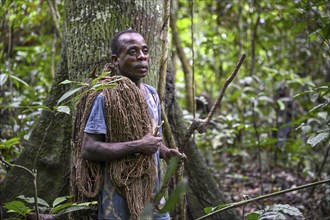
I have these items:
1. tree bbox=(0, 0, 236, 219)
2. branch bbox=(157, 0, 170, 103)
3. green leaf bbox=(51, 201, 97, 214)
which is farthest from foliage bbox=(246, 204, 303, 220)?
tree bbox=(0, 0, 236, 219)

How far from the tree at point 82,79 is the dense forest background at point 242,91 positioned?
28 cm

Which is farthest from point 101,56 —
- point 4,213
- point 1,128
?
point 1,128

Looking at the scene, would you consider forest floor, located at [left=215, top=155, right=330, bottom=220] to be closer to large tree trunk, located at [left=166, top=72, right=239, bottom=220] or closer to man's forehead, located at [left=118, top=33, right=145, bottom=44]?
large tree trunk, located at [left=166, top=72, right=239, bottom=220]

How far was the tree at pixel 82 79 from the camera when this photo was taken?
3.77 m

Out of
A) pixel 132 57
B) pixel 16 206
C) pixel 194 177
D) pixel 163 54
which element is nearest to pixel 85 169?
pixel 16 206

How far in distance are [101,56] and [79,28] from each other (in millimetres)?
326

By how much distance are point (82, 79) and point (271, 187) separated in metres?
3.44

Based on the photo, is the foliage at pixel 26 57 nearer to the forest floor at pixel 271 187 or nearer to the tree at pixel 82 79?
the tree at pixel 82 79

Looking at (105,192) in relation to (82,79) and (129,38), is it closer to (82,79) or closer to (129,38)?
(129,38)

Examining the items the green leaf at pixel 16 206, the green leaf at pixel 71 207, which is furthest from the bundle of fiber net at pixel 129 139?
the green leaf at pixel 16 206

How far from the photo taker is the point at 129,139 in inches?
114

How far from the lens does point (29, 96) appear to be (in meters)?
6.01

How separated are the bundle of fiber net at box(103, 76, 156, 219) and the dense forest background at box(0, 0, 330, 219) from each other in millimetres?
1816

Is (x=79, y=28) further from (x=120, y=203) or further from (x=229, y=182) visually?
(x=229, y=182)
